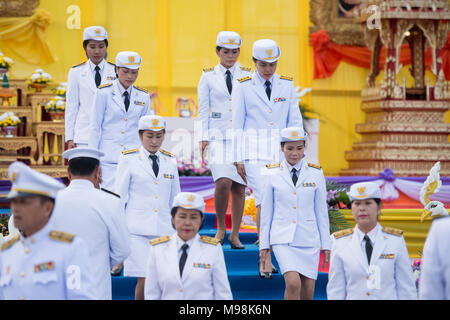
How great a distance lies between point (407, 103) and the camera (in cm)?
1323

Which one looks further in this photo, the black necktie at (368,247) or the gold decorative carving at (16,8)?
the gold decorative carving at (16,8)

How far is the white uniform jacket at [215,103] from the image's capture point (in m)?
7.15

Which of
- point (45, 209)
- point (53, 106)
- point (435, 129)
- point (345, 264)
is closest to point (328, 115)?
point (435, 129)

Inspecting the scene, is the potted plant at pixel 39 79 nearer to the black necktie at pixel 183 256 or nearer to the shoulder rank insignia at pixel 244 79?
the shoulder rank insignia at pixel 244 79

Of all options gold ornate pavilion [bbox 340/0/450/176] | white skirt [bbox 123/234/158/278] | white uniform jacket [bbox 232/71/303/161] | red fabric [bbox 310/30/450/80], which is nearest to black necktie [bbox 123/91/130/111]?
white uniform jacket [bbox 232/71/303/161]

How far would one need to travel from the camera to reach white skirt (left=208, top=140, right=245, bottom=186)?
22.9 feet

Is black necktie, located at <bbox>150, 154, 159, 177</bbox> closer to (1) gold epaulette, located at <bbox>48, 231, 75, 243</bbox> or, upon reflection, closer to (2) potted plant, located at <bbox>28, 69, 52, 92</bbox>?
(1) gold epaulette, located at <bbox>48, 231, 75, 243</bbox>

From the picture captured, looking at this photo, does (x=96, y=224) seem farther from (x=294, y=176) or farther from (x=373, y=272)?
(x=294, y=176)

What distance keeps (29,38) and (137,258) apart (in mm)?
9897

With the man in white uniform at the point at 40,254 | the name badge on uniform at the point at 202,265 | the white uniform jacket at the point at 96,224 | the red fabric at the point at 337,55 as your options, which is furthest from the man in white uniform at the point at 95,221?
the red fabric at the point at 337,55

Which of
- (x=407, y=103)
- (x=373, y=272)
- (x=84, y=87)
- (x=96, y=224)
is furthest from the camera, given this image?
(x=407, y=103)

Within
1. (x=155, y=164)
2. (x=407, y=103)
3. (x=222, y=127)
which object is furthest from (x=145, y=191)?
(x=407, y=103)

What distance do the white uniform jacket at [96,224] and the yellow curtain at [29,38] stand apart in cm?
1076

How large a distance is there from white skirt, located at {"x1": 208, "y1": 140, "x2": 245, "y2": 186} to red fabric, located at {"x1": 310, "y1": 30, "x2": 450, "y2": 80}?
8.73 meters
